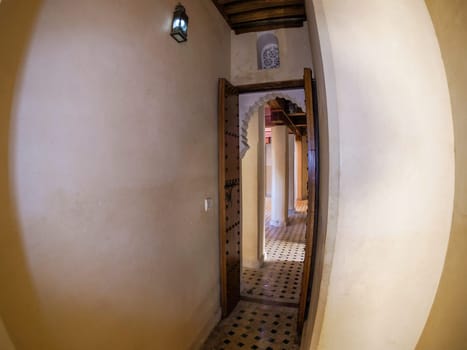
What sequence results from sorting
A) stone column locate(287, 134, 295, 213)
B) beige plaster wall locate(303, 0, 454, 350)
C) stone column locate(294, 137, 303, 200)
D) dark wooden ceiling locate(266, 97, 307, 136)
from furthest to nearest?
stone column locate(294, 137, 303, 200), stone column locate(287, 134, 295, 213), dark wooden ceiling locate(266, 97, 307, 136), beige plaster wall locate(303, 0, 454, 350)

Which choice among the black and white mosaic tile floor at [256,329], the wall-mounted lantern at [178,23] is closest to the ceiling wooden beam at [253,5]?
the wall-mounted lantern at [178,23]

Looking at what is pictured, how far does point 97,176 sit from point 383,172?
1.09m

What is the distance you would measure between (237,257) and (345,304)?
201 cm

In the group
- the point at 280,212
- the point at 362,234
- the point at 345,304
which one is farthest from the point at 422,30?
the point at 280,212

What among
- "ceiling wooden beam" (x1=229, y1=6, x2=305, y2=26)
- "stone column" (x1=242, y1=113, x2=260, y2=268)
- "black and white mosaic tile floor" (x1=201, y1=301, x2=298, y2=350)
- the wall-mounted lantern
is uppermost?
"ceiling wooden beam" (x1=229, y1=6, x2=305, y2=26)

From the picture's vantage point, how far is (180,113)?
5.87 feet

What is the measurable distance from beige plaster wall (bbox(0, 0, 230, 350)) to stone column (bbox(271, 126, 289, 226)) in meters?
4.41

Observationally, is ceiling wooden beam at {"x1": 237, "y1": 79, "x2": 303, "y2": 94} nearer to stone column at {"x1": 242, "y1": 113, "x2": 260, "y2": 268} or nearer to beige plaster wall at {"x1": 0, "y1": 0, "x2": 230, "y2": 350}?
beige plaster wall at {"x1": 0, "y1": 0, "x2": 230, "y2": 350}

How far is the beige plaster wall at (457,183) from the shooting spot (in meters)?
0.63

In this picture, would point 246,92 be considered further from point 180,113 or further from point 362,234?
point 362,234

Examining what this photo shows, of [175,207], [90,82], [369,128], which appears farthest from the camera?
[175,207]

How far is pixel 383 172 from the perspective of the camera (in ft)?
2.76

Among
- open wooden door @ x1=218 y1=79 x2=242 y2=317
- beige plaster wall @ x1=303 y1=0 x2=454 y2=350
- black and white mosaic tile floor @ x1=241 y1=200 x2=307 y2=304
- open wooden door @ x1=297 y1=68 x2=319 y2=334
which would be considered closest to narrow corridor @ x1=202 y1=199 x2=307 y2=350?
black and white mosaic tile floor @ x1=241 y1=200 x2=307 y2=304

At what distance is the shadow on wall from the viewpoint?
0.77 m
